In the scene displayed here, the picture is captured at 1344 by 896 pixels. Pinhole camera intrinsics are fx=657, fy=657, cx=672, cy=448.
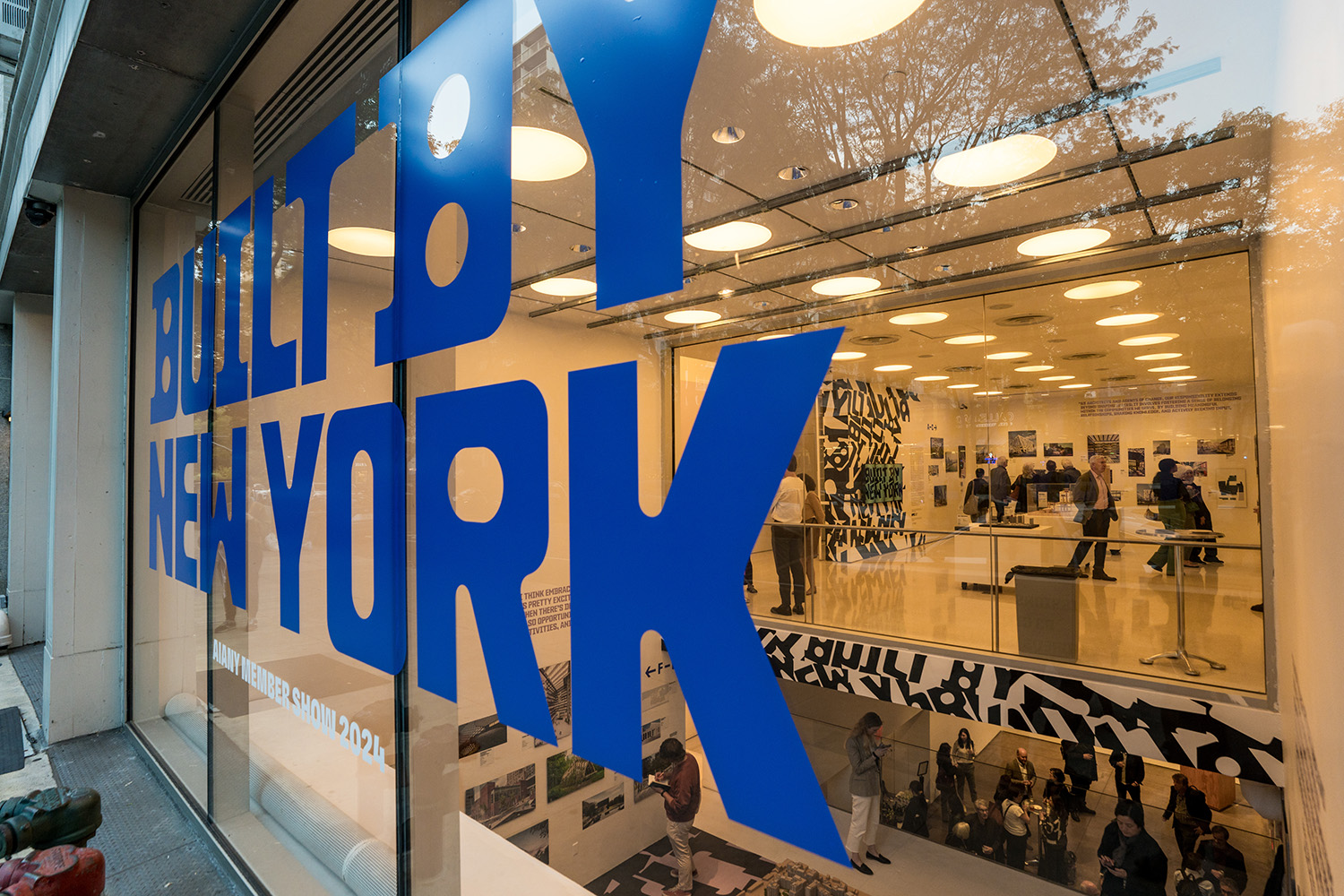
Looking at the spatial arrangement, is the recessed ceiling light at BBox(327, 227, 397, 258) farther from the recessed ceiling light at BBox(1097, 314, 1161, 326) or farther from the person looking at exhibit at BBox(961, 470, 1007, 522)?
the recessed ceiling light at BBox(1097, 314, 1161, 326)

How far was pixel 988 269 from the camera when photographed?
1.06 meters

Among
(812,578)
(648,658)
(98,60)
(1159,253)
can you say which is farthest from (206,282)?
(1159,253)

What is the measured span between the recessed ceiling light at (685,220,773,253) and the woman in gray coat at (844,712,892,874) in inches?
30.9

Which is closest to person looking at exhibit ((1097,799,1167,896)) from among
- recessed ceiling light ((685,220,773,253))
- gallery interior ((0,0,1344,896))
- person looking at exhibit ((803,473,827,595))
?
gallery interior ((0,0,1344,896))

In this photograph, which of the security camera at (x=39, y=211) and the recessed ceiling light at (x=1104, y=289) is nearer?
the recessed ceiling light at (x=1104, y=289)

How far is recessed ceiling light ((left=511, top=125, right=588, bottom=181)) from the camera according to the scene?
49.2 inches

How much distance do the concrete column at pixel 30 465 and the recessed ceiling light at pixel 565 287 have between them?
7587 mm

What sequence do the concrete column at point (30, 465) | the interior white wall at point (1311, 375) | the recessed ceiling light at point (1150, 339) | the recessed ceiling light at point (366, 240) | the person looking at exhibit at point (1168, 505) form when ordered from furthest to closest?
the concrete column at point (30, 465)
the recessed ceiling light at point (366, 240)
the person looking at exhibit at point (1168, 505)
the recessed ceiling light at point (1150, 339)
the interior white wall at point (1311, 375)

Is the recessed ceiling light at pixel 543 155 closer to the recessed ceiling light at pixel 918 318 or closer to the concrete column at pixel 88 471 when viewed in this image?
the recessed ceiling light at pixel 918 318

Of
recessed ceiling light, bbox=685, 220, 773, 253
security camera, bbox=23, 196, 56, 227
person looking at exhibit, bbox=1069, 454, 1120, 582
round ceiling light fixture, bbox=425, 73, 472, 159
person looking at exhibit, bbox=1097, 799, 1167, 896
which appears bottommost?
person looking at exhibit, bbox=1097, 799, 1167, 896

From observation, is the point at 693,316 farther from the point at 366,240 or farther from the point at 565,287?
the point at 366,240

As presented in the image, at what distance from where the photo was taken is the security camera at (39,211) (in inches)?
157

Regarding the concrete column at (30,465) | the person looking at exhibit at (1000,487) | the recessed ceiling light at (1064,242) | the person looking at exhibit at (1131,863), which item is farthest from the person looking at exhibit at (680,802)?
the concrete column at (30,465)

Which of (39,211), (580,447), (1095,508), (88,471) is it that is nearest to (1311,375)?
(1095,508)
